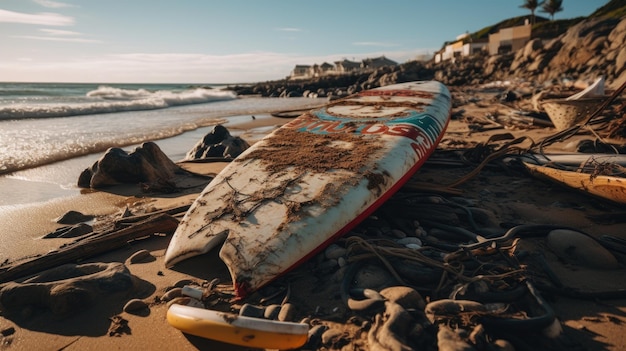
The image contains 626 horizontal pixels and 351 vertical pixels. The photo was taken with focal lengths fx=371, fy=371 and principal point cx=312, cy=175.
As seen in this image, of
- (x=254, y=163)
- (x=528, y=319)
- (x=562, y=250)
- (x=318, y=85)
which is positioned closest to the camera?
(x=528, y=319)

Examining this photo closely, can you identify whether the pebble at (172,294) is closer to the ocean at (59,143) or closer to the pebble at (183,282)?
the pebble at (183,282)

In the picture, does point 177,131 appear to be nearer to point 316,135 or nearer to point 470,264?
point 316,135

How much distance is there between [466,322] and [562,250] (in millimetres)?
1213

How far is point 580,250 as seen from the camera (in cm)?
246

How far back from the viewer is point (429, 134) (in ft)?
14.8

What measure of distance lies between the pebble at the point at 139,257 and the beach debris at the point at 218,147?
11.3 ft

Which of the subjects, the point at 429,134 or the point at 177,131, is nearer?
the point at 429,134

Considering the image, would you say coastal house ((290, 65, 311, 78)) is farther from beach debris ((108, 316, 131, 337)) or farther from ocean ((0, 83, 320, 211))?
beach debris ((108, 316, 131, 337))

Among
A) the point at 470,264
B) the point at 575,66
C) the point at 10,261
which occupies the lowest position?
the point at 10,261

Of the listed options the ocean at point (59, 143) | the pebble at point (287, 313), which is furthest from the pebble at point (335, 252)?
the ocean at point (59, 143)

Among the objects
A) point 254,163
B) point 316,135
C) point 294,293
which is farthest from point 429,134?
point 294,293

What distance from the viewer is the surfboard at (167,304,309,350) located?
1.75 m

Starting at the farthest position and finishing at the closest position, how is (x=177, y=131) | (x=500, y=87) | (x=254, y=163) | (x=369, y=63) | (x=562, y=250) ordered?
(x=369, y=63) → (x=500, y=87) → (x=177, y=131) → (x=254, y=163) → (x=562, y=250)

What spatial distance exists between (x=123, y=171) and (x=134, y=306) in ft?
11.6
